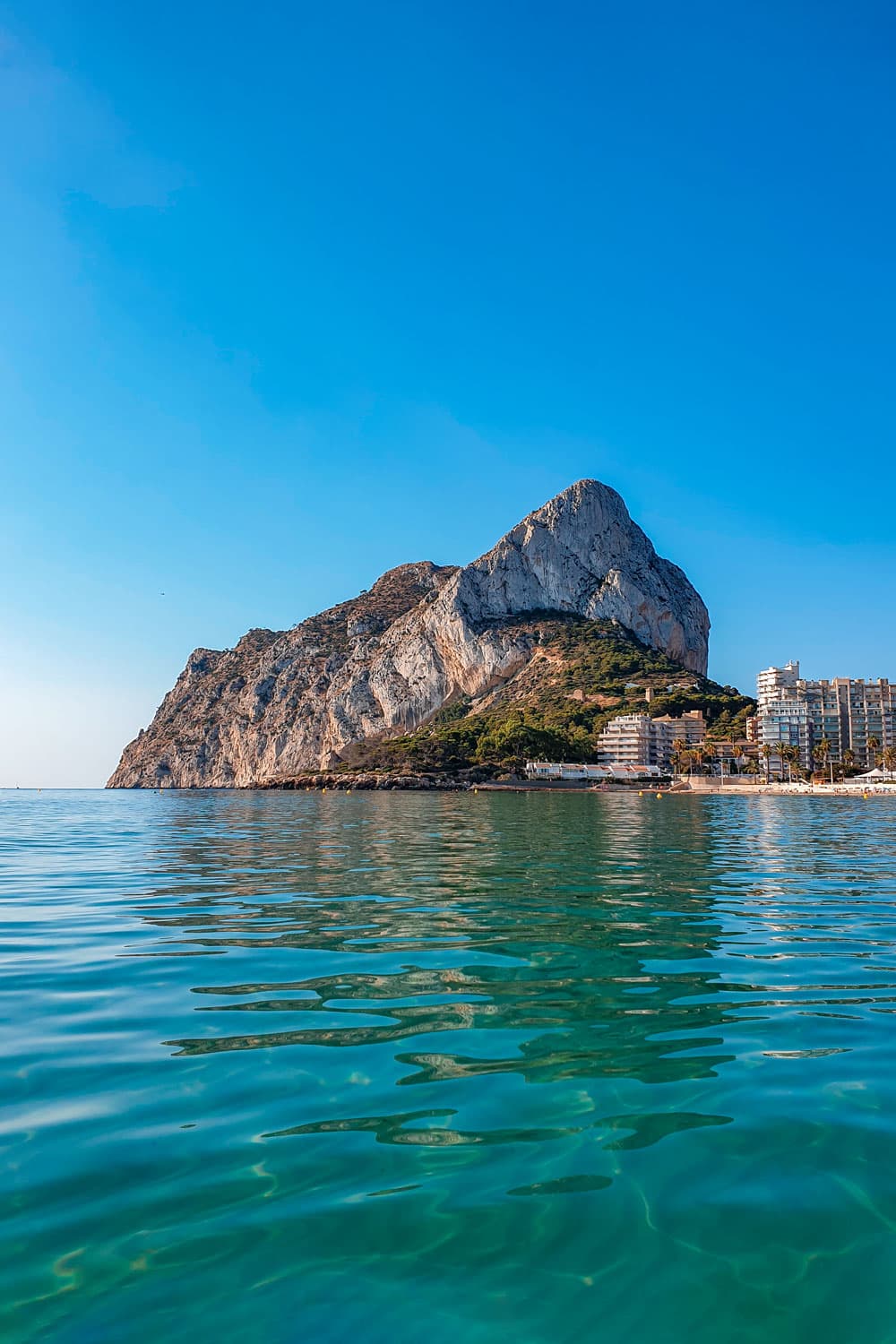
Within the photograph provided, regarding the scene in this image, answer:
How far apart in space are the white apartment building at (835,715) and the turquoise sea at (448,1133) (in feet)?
540

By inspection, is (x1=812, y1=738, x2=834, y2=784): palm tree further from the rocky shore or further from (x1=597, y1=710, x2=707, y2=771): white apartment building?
the rocky shore

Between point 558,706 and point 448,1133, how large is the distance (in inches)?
6622

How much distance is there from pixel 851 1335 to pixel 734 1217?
0.78 m

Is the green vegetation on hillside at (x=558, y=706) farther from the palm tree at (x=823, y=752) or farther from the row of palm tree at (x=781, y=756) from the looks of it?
the palm tree at (x=823, y=752)

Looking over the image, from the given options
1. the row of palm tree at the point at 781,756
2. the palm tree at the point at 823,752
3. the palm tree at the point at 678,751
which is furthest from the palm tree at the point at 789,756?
the palm tree at the point at 678,751

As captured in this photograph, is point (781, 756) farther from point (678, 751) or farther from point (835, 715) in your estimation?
point (835, 715)

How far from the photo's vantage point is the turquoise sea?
3.43 meters

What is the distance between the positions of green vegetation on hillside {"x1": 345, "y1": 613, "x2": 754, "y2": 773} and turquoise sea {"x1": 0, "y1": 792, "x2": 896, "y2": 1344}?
126 m

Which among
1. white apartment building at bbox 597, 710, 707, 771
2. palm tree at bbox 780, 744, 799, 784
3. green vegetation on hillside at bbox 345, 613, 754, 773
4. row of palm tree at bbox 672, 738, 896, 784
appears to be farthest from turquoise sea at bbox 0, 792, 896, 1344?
white apartment building at bbox 597, 710, 707, 771

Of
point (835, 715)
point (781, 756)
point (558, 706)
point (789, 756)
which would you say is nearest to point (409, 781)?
point (558, 706)

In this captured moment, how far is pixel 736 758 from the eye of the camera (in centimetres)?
15675

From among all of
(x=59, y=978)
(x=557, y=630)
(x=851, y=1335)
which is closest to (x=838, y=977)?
(x=851, y=1335)

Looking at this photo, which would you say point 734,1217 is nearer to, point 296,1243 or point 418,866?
point 296,1243

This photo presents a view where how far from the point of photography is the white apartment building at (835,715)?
16462cm
